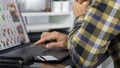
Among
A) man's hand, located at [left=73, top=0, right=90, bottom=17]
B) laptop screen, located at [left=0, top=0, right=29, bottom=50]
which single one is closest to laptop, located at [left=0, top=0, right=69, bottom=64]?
laptop screen, located at [left=0, top=0, right=29, bottom=50]

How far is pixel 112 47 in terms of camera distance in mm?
826

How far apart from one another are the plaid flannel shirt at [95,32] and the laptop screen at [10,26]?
0.76ft

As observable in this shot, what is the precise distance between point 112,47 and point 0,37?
0.38 m

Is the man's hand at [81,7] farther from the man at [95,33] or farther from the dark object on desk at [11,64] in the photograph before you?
the dark object on desk at [11,64]

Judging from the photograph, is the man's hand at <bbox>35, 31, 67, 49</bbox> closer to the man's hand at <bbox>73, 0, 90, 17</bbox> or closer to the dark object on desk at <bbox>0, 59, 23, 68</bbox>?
the man's hand at <bbox>73, 0, 90, 17</bbox>

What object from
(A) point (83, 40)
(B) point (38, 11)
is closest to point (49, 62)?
(A) point (83, 40)

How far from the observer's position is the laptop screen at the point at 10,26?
0.80 m

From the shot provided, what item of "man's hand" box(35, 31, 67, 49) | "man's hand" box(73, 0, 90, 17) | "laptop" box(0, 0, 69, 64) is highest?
"man's hand" box(73, 0, 90, 17)

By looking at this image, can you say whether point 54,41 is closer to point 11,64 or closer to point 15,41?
point 15,41

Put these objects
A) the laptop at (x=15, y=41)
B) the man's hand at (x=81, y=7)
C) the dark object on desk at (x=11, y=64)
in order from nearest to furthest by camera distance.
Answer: the dark object on desk at (x=11, y=64), the laptop at (x=15, y=41), the man's hand at (x=81, y=7)

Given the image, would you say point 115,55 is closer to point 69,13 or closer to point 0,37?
point 0,37

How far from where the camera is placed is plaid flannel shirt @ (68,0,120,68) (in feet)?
2.31

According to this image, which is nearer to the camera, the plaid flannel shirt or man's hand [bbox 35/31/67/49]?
the plaid flannel shirt

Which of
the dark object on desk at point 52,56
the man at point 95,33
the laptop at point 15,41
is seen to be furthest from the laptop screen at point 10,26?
the man at point 95,33
